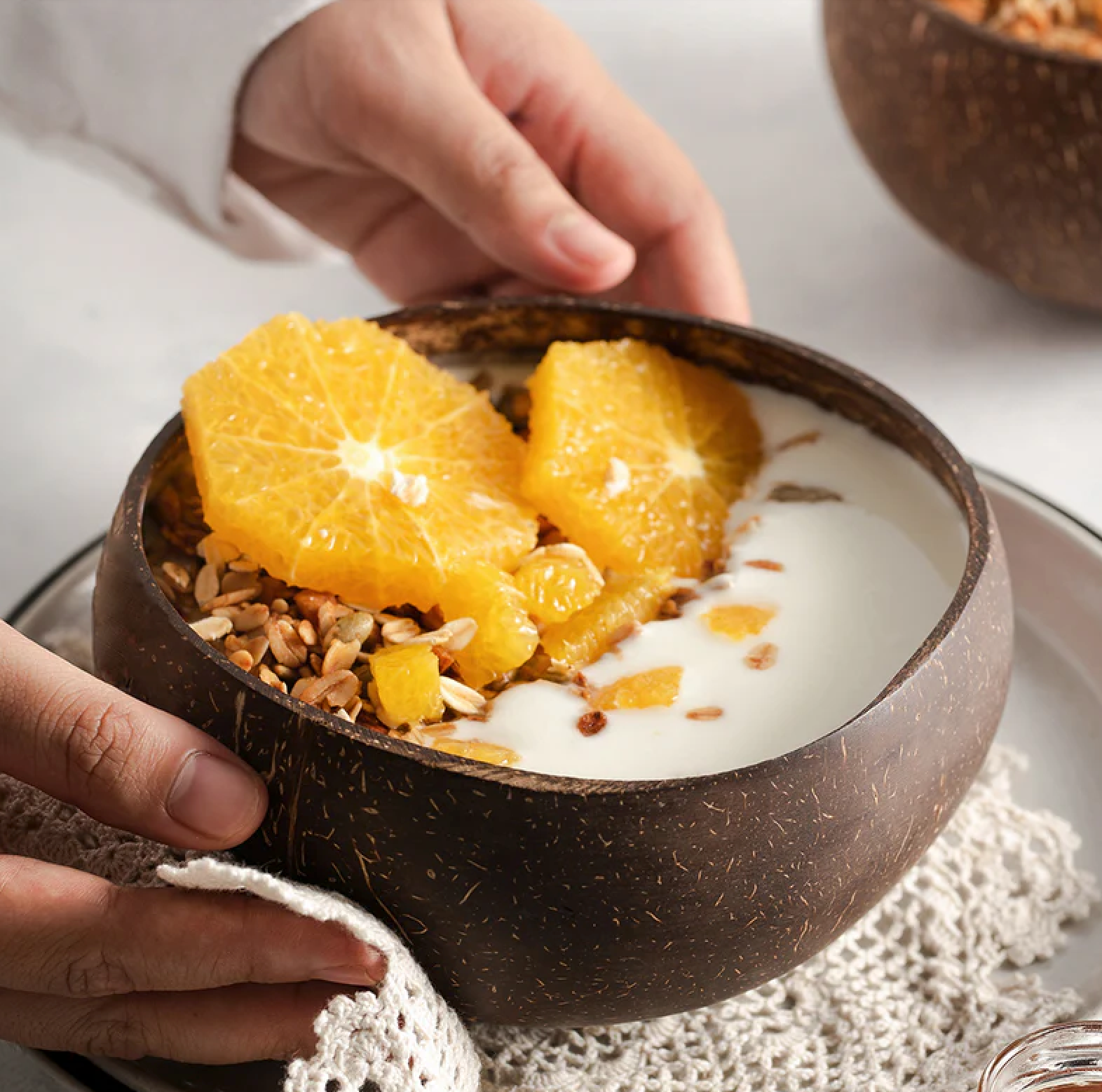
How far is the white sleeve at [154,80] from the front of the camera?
1.43 m

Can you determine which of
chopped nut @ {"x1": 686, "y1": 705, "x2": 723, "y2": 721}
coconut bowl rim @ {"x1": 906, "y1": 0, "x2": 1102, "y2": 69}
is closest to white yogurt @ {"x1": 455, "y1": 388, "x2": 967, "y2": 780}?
chopped nut @ {"x1": 686, "y1": 705, "x2": 723, "y2": 721}

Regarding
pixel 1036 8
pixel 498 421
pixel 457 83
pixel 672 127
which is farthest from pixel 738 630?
pixel 672 127

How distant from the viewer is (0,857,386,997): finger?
0.78 meters

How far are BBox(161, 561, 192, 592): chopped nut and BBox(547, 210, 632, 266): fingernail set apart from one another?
0.47 meters

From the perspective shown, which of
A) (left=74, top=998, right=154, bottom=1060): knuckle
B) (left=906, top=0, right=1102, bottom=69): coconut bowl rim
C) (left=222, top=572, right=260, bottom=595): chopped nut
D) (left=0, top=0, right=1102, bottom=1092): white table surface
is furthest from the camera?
(left=0, top=0, right=1102, bottom=1092): white table surface

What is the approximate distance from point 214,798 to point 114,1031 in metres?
0.18

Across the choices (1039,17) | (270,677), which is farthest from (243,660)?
(1039,17)

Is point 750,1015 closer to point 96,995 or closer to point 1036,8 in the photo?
point 96,995

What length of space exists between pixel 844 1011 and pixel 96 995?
1.46ft

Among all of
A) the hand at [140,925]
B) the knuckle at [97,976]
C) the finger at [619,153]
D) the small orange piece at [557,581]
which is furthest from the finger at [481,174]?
the knuckle at [97,976]

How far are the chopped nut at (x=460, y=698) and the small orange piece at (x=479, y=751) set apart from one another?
0.10 feet

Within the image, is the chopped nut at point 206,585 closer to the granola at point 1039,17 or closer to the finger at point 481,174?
the finger at point 481,174

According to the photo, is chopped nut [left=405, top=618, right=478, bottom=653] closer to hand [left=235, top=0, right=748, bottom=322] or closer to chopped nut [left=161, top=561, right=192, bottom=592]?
chopped nut [left=161, top=561, right=192, bottom=592]

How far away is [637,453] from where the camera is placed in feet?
3.43
